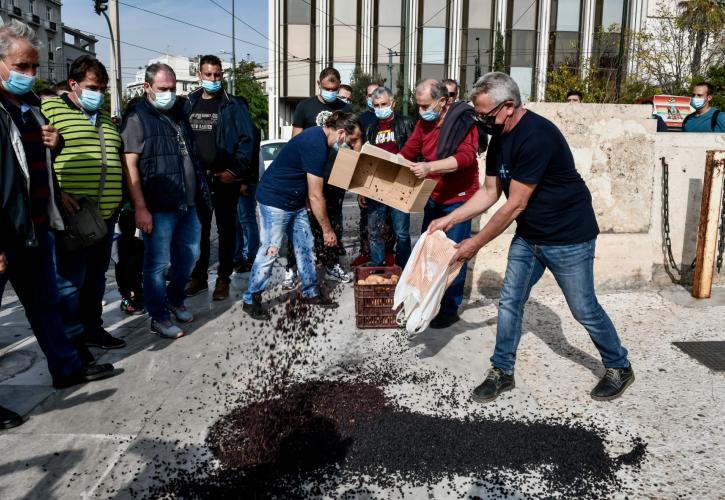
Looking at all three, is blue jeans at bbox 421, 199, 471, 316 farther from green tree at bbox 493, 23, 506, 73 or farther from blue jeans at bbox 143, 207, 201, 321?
green tree at bbox 493, 23, 506, 73

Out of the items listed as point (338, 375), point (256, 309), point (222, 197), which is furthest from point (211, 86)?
point (338, 375)

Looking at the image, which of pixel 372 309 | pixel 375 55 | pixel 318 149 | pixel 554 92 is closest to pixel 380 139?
pixel 318 149

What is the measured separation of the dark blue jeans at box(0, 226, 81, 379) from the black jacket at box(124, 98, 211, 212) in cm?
112

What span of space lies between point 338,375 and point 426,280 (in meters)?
0.92

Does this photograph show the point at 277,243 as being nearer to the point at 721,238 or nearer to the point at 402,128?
the point at 402,128

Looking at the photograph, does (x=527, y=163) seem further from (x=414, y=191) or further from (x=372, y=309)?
(x=372, y=309)

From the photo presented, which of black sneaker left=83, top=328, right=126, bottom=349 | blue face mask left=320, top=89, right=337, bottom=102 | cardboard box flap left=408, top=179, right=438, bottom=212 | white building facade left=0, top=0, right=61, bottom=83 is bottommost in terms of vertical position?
black sneaker left=83, top=328, right=126, bottom=349

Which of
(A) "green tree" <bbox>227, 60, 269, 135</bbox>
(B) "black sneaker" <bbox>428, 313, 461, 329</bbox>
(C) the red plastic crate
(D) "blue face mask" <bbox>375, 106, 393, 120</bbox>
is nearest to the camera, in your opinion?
(C) the red plastic crate

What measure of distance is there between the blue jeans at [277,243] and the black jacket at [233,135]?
0.90 m

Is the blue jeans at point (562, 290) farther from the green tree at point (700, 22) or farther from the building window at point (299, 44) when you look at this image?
the building window at point (299, 44)

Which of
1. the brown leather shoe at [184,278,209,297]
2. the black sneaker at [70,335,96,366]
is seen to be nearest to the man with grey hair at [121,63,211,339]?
the black sneaker at [70,335,96,366]

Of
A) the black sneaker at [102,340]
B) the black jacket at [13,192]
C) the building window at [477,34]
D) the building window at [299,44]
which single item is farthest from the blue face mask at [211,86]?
the building window at [299,44]

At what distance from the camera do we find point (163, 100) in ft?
17.0

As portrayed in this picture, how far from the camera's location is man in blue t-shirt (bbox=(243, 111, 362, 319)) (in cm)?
559
